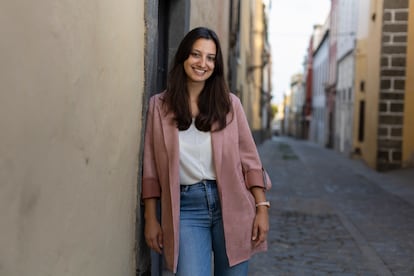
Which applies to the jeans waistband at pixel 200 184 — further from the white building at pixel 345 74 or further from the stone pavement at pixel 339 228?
the white building at pixel 345 74

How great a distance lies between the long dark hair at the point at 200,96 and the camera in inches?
108

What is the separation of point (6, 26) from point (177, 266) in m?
1.46

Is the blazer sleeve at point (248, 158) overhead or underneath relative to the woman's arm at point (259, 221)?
overhead

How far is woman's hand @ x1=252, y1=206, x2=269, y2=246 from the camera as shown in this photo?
9.29ft

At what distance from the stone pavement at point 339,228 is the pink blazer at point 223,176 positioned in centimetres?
281

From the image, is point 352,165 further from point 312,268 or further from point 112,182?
point 112,182

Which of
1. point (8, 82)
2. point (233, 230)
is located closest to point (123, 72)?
point (233, 230)

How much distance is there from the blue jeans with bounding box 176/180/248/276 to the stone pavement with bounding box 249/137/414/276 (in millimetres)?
2829

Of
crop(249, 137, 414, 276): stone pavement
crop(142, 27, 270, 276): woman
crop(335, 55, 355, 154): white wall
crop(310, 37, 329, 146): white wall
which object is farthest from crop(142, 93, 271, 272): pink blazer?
crop(310, 37, 329, 146): white wall

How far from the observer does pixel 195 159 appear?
2752 millimetres

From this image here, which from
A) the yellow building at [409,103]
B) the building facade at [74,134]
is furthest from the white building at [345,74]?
the building facade at [74,134]

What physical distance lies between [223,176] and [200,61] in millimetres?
534

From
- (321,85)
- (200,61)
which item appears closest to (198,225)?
(200,61)

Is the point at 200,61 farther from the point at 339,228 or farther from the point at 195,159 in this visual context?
the point at 339,228
